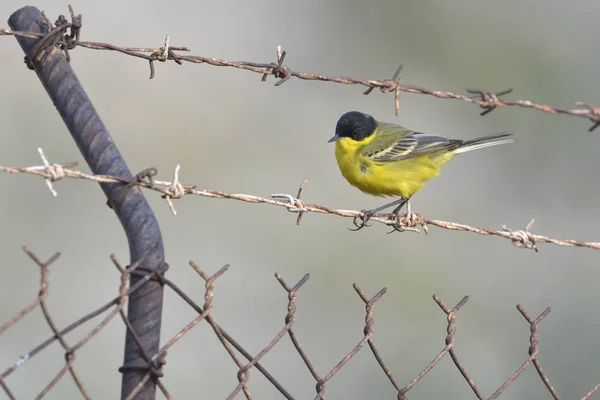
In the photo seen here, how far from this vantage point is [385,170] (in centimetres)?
511

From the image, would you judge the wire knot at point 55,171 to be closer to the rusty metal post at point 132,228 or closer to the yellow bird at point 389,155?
the rusty metal post at point 132,228

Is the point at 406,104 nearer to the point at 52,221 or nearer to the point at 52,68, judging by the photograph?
the point at 52,221

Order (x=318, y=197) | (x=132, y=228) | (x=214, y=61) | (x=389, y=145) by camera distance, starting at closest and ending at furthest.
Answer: (x=132, y=228) < (x=214, y=61) < (x=389, y=145) < (x=318, y=197)

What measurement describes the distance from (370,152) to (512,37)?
8.07 metres

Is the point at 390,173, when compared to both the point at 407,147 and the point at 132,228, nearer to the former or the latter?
the point at 407,147

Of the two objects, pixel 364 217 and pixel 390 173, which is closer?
pixel 364 217

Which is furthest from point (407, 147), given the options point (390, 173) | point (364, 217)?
point (364, 217)

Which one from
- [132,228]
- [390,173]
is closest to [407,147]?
[390,173]

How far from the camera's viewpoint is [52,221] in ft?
28.5

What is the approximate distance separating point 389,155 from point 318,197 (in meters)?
4.24

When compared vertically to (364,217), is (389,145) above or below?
above

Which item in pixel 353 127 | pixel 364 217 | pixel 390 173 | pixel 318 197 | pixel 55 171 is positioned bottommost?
pixel 55 171

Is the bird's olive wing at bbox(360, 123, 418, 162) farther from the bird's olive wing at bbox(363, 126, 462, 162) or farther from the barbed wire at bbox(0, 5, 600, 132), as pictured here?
the barbed wire at bbox(0, 5, 600, 132)

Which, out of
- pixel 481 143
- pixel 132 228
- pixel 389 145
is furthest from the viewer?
pixel 389 145
